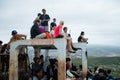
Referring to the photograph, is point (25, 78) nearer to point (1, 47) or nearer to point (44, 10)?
point (1, 47)

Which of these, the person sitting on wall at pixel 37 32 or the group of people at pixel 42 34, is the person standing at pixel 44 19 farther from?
the person sitting on wall at pixel 37 32

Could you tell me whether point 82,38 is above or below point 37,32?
below

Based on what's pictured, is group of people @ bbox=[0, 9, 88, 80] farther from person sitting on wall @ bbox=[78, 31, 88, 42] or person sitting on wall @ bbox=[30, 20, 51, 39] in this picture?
person sitting on wall @ bbox=[78, 31, 88, 42]

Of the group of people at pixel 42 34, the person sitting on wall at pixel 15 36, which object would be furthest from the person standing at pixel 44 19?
the person sitting on wall at pixel 15 36

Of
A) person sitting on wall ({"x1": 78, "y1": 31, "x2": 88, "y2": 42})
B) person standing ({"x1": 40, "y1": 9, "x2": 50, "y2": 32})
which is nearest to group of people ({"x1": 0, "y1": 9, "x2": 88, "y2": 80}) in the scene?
person standing ({"x1": 40, "y1": 9, "x2": 50, "y2": 32})

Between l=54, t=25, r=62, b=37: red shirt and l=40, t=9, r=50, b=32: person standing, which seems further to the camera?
l=40, t=9, r=50, b=32: person standing

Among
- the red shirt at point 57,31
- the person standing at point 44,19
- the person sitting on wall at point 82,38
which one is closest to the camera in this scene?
the red shirt at point 57,31

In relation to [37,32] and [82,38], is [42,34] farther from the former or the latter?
[82,38]

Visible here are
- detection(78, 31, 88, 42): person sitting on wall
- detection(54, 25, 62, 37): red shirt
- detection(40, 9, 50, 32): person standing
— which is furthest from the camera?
detection(78, 31, 88, 42): person sitting on wall

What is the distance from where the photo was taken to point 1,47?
1772 cm

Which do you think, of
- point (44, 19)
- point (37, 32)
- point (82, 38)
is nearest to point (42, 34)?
point (37, 32)

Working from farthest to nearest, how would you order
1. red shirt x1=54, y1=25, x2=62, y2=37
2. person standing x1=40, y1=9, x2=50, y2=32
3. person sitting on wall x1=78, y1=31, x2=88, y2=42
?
1. person sitting on wall x1=78, y1=31, x2=88, y2=42
2. person standing x1=40, y1=9, x2=50, y2=32
3. red shirt x1=54, y1=25, x2=62, y2=37

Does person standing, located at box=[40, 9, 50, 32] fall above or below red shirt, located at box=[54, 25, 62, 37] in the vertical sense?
above

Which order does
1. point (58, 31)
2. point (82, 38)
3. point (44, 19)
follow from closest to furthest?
point (58, 31) < point (44, 19) < point (82, 38)
